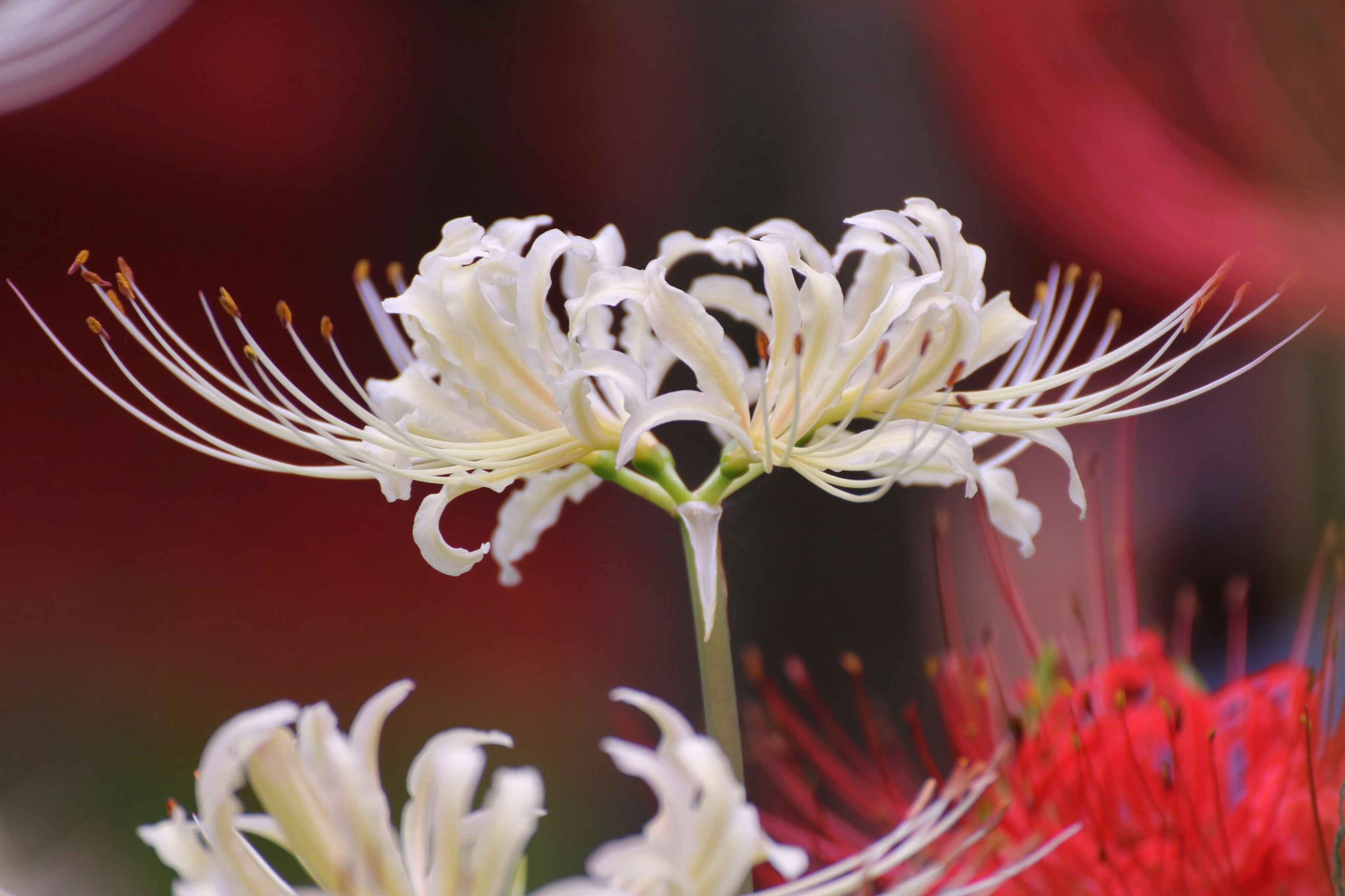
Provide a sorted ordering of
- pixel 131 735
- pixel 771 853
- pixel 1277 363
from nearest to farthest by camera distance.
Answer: pixel 771 853 → pixel 131 735 → pixel 1277 363

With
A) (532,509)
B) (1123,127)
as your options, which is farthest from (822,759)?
(1123,127)

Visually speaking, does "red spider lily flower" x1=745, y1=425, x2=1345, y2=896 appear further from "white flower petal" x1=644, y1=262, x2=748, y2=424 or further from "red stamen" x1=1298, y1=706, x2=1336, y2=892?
"white flower petal" x1=644, y1=262, x2=748, y2=424

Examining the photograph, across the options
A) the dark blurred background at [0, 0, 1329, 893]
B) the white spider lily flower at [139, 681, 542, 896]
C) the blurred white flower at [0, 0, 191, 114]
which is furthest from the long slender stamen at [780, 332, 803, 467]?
the blurred white flower at [0, 0, 191, 114]

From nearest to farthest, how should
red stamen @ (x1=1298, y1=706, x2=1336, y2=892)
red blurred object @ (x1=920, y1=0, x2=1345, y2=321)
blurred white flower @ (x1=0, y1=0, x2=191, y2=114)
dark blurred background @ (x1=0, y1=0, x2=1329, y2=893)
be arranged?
red stamen @ (x1=1298, y1=706, x2=1336, y2=892), blurred white flower @ (x1=0, y1=0, x2=191, y2=114), dark blurred background @ (x1=0, y1=0, x2=1329, y2=893), red blurred object @ (x1=920, y1=0, x2=1345, y2=321)

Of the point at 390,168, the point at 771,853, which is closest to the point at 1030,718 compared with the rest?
the point at 771,853

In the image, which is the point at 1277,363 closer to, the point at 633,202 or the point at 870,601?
the point at 870,601

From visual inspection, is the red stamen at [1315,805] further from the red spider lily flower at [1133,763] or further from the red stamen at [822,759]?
the red stamen at [822,759]

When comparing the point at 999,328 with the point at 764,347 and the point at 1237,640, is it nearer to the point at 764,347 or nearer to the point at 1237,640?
the point at 764,347
